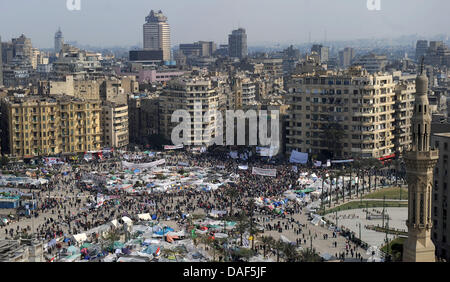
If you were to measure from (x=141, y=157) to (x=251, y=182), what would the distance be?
13020 millimetres

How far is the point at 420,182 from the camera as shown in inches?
592

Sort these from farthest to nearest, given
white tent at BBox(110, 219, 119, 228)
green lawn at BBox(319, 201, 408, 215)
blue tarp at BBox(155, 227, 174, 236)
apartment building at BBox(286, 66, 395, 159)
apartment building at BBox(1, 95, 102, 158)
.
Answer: apartment building at BBox(1, 95, 102, 158)
apartment building at BBox(286, 66, 395, 159)
green lawn at BBox(319, 201, 408, 215)
white tent at BBox(110, 219, 119, 228)
blue tarp at BBox(155, 227, 174, 236)

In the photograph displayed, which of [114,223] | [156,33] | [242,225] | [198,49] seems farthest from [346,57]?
[242,225]

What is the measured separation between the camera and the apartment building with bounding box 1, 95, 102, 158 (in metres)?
50.4

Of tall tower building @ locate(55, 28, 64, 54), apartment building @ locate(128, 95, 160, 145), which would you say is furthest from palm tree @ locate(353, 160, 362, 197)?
tall tower building @ locate(55, 28, 64, 54)

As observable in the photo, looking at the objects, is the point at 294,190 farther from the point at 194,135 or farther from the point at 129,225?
the point at 194,135

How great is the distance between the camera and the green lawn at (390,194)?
127 ft

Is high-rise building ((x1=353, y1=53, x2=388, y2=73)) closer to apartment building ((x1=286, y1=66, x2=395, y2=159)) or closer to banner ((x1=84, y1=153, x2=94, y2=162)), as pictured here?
apartment building ((x1=286, y1=66, x2=395, y2=159))

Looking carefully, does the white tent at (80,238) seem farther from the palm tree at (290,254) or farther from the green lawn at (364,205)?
the green lawn at (364,205)

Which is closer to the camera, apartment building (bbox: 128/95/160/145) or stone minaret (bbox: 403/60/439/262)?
stone minaret (bbox: 403/60/439/262)

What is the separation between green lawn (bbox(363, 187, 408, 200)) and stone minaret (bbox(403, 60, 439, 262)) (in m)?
23.9

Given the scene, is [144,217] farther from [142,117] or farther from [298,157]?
[142,117]

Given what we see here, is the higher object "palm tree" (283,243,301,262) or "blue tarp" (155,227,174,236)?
"palm tree" (283,243,301,262)

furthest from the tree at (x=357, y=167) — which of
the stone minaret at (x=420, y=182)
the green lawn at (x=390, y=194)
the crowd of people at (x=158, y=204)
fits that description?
the stone minaret at (x=420, y=182)
